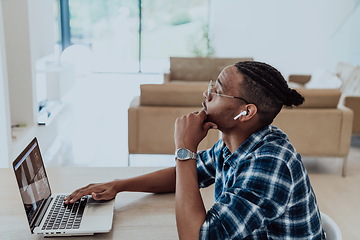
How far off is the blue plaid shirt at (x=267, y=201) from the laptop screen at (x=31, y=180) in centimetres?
46

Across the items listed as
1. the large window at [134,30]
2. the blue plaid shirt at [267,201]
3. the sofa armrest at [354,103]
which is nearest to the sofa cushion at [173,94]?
the sofa armrest at [354,103]

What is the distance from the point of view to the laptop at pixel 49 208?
124 cm

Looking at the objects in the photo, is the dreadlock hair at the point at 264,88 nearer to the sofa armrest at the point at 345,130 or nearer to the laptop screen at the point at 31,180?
the laptop screen at the point at 31,180

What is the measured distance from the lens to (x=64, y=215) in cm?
134

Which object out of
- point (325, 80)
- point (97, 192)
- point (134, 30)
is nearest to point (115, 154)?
point (325, 80)

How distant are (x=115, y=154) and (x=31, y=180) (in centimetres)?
323

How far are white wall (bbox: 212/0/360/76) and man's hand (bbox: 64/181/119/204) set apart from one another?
746 cm

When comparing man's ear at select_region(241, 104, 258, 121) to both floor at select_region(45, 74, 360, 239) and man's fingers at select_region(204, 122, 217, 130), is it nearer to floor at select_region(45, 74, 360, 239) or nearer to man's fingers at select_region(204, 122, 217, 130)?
man's fingers at select_region(204, 122, 217, 130)

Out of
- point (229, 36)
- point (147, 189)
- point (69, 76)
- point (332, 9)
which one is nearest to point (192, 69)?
point (69, 76)

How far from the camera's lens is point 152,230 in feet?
4.25

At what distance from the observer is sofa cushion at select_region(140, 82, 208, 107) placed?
3867 millimetres

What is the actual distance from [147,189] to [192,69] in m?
5.39

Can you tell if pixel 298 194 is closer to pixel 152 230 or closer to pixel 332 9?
pixel 152 230

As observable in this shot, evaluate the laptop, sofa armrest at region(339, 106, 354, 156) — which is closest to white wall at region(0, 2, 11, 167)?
the laptop
